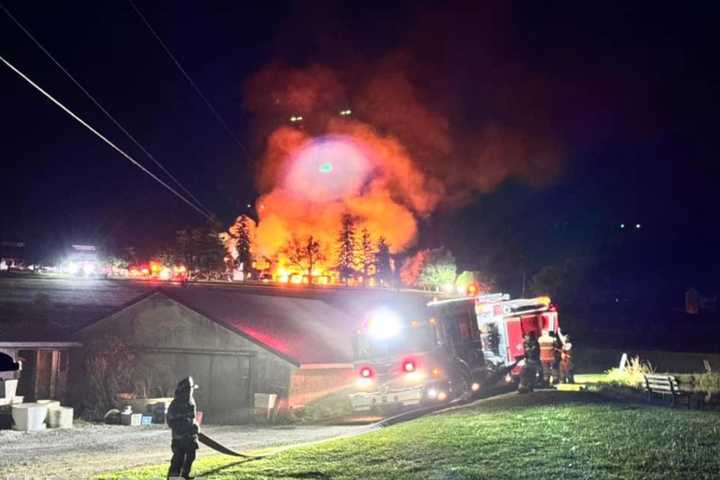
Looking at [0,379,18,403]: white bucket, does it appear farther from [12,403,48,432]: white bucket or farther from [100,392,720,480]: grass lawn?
[100,392,720,480]: grass lawn

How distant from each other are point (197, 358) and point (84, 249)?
224 feet

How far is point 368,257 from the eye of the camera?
8044 centimetres

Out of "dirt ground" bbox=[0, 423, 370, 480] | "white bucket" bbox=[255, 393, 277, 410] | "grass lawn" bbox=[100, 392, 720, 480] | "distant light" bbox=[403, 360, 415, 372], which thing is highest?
"distant light" bbox=[403, 360, 415, 372]

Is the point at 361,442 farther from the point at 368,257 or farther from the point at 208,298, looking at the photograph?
the point at 368,257

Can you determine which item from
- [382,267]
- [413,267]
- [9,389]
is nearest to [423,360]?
[9,389]

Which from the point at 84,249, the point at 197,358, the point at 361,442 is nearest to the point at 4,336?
the point at 197,358

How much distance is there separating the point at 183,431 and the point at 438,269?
7014 cm

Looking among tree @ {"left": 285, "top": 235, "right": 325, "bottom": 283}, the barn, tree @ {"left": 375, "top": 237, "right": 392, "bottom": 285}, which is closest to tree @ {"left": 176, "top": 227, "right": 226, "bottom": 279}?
tree @ {"left": 285, "top": 235, "right": 325, "bottom": 283}

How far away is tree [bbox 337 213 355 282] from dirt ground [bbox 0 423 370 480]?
58.7 m

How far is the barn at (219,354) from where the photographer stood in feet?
79.9

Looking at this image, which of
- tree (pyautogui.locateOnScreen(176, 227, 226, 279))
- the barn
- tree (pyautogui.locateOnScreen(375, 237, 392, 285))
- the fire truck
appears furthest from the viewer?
tree (pyautogui.locateOnScreen(375, 237, 392, 285))

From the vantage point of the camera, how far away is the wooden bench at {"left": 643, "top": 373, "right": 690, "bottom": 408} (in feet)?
52.2

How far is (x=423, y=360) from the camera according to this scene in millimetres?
20766

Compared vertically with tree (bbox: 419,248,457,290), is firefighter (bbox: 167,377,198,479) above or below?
below
